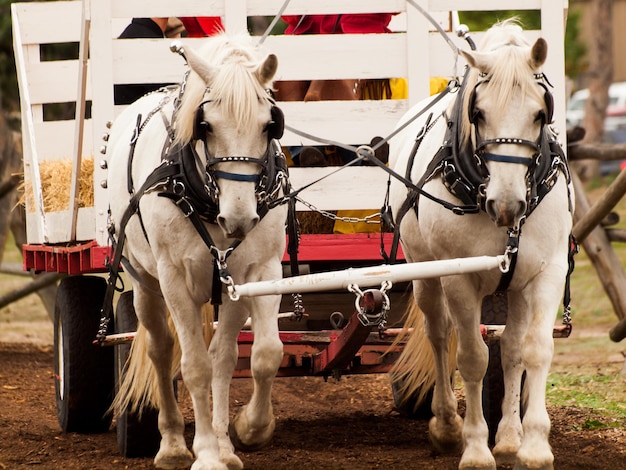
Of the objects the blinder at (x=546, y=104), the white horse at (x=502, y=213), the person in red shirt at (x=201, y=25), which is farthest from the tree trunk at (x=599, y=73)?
the blinder at (x=546, y=104)

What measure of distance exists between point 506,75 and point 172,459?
7.55 ft

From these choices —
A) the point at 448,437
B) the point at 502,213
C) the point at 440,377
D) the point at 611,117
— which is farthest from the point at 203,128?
the point at 611,117

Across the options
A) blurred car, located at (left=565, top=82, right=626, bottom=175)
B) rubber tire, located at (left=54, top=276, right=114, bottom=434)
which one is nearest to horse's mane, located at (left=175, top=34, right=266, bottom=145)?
rubber tire, located at (left=54, top=276, right=114, bottom=434)

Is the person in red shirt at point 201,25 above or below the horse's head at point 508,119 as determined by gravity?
above

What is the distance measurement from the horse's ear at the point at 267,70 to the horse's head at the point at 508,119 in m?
0.74

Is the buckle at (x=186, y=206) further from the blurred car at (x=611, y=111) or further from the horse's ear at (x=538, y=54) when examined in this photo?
the blurred car at (x=611, y=111)

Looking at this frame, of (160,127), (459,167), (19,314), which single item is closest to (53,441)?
(160,127)

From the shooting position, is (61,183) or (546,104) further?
(61,183)

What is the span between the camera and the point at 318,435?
262 inches

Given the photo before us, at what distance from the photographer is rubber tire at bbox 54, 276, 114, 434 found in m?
6.52

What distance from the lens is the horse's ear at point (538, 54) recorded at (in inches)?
176

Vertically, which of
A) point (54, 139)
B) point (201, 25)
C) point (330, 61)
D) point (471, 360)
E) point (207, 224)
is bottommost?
point (471, 360)

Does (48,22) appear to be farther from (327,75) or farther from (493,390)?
(493,390)

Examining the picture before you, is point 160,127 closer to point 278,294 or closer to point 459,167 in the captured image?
point 278,294
